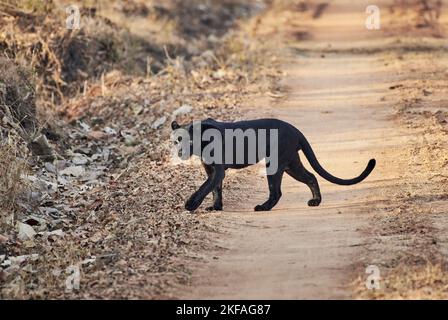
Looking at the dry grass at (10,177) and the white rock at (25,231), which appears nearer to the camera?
the white rock at (25,231)

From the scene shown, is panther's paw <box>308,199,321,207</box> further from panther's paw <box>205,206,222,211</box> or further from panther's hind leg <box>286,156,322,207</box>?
panther's paw <box>205,206,222,211</box>

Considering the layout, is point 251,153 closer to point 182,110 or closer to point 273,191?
point 273,191

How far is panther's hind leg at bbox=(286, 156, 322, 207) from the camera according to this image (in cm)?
803

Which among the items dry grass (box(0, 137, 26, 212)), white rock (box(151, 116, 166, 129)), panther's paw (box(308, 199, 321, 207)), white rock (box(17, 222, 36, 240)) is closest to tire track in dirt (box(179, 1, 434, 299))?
panther's paw (box(308, 199, 321, 207))

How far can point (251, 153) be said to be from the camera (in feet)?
25.7

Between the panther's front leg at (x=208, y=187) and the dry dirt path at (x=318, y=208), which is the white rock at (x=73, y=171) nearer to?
the dry dirt path at (x=318, y=208)

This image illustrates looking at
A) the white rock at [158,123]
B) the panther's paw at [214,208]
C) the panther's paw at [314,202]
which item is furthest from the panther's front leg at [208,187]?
the white rock at [158,123]

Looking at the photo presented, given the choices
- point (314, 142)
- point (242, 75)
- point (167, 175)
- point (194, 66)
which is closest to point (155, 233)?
point (167, 175)

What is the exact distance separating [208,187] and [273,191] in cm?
62

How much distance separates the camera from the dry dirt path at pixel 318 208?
616 centimetres

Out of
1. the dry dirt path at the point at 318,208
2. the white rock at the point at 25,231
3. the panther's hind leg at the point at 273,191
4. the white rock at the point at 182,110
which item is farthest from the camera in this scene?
the white rock at the point at 182,110

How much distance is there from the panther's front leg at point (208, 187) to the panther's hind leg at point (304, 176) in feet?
2.31

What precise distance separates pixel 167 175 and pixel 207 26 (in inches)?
566

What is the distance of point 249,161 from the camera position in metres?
7.92
